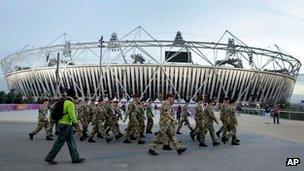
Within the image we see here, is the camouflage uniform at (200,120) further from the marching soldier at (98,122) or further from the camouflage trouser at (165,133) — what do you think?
the camouflage trouser at (165,133)

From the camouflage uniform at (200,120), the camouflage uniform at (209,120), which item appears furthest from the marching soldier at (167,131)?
the camouflage uniform at (200,120)

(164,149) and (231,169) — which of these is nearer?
(231,169)

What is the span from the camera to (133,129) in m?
17.2

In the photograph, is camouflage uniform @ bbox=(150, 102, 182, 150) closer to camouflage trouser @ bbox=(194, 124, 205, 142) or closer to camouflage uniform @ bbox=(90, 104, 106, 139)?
camouflage trouser @ bbox=(194, 124, 205, 142)

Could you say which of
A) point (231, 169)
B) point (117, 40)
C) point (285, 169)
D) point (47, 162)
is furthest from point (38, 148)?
point (117, 40)

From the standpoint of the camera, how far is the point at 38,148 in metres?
13.8

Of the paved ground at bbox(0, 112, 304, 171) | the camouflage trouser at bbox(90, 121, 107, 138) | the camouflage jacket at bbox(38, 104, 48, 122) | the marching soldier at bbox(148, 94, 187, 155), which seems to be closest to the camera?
the paved ground at bbox(0, 112, 304, 171)

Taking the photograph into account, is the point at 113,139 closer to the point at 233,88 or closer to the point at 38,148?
the point at 38,148

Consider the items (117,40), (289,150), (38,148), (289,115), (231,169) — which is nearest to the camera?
(231,169)

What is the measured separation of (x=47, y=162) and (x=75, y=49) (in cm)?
9325

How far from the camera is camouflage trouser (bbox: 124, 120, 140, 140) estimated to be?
55.8 feet

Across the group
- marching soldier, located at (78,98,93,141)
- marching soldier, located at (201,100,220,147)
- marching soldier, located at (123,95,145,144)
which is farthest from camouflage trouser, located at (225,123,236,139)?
marching soldier, located at (78,98,93,141)

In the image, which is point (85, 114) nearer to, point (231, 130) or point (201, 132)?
point (201, 132)

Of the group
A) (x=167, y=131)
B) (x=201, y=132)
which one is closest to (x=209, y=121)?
(x=201, y=132)
